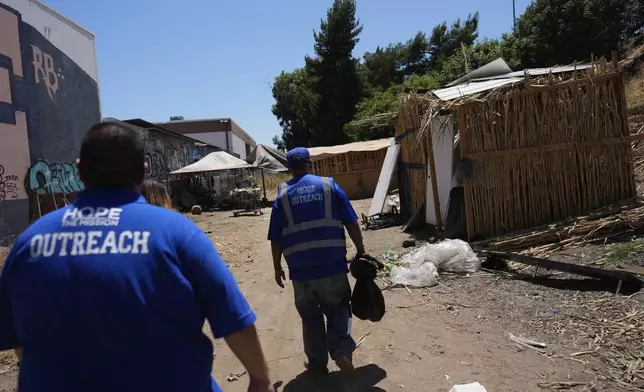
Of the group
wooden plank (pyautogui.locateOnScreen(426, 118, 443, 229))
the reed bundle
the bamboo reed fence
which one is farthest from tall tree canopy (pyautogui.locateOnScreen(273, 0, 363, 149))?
the reed bundle

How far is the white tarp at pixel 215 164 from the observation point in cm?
1928

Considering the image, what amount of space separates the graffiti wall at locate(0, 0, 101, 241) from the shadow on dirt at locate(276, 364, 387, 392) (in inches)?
380

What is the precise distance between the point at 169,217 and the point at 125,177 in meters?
0.22

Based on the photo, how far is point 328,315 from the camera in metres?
3.92

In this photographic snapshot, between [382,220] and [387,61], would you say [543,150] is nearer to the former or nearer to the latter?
[382,220]

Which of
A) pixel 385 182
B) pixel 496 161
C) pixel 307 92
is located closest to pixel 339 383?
pixel 496 161

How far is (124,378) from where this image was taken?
4.71 feet

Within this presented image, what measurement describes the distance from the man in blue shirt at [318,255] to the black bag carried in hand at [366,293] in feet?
0.48

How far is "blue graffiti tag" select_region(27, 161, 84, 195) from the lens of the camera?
475 inches

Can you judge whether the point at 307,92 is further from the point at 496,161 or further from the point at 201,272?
the point at 201,272

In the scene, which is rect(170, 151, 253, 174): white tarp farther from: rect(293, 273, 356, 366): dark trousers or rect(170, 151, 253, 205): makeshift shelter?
rect(293, 273, 356, 366): dark trousers

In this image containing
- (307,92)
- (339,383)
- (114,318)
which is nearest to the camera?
(114,318)

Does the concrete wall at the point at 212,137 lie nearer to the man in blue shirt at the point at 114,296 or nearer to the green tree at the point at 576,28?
the green tree at the point at 576,28

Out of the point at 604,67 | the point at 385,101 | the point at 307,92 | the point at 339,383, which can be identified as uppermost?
the point at 307,92
